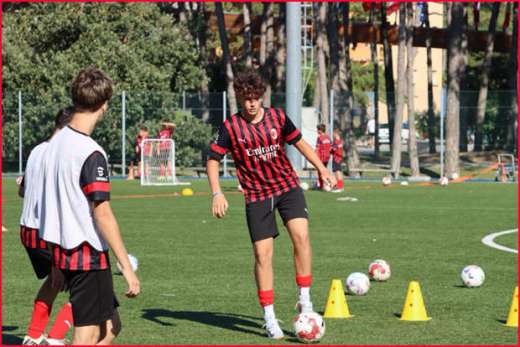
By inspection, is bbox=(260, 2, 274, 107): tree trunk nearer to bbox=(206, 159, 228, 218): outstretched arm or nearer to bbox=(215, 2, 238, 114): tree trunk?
bbox=(215, 2, 238, 114): tree trunk

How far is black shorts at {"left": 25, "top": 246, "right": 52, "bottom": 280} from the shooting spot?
8.23 meters

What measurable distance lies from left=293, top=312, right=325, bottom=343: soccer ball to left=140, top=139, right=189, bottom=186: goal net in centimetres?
A: 2791

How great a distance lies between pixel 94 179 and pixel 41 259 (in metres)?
1.70

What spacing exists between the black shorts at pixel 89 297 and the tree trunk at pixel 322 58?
116ft

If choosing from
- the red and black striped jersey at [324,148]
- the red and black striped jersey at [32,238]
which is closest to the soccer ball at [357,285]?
the red and black striped jersey at [32,238]

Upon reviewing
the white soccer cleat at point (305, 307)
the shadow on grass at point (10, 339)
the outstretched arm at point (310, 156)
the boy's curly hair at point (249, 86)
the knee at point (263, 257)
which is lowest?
the shadow on grass at point (10, 339)

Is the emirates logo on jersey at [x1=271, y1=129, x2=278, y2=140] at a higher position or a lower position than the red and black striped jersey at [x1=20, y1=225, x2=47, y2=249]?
higher

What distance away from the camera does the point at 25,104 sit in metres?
43.7

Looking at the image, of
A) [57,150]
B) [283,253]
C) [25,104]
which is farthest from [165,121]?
[57,150]

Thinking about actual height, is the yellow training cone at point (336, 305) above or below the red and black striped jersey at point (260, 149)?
below

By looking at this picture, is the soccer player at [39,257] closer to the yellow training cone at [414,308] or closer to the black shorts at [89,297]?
the black shorts at [89,297]

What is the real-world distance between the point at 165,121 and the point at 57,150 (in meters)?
37.0

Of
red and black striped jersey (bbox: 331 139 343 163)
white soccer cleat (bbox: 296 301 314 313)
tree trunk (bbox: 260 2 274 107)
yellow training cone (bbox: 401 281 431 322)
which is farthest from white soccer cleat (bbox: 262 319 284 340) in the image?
tree trunk (bbox: 260 2 274 107)

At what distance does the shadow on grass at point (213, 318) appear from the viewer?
10.0m
